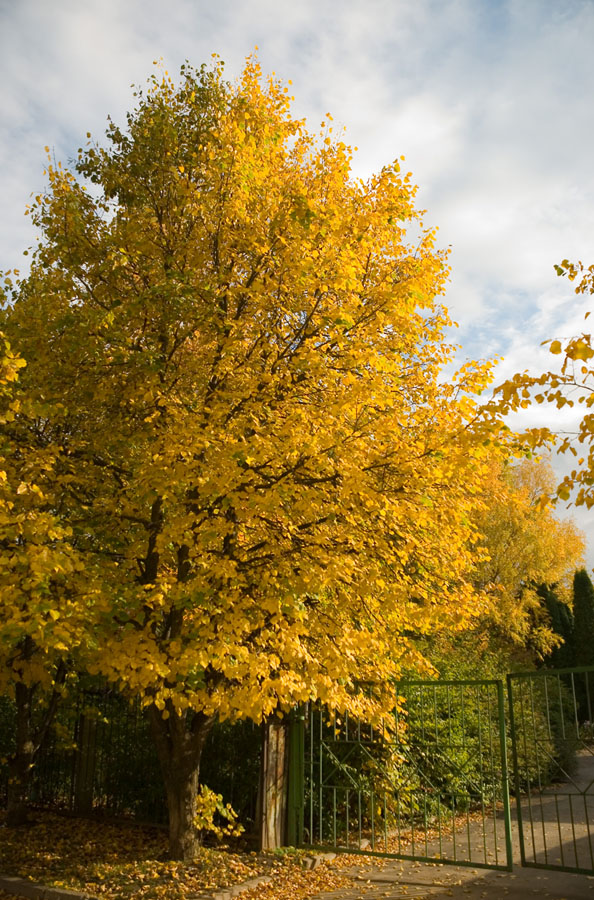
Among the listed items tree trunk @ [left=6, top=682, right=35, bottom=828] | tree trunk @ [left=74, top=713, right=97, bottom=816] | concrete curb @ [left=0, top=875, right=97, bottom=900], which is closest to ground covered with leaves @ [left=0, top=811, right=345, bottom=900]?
concrete curb @ [left=0, top=875, right=97, bottom=900]

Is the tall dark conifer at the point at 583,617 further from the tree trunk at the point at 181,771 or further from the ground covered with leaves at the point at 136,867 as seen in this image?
the tree trunk at the point at 181,771

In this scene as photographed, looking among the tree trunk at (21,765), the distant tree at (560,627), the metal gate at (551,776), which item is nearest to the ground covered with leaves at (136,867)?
the tree trunk at (21,765)

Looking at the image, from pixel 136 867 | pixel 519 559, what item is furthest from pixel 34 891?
pixel 519 559

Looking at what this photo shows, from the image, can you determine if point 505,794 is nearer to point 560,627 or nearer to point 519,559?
point 519,559

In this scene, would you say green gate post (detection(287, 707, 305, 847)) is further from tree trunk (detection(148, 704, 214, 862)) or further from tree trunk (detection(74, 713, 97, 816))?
tree trunk (detection(74, 713, 97, 816))

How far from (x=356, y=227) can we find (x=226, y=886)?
6.58 metres

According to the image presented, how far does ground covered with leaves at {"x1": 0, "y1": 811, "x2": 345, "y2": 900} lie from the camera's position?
6516 millimetres

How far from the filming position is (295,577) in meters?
6.32

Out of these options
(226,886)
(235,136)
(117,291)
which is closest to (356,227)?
(235,136)

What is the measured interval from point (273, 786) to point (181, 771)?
1223mm

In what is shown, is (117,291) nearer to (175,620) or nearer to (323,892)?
(175,620)

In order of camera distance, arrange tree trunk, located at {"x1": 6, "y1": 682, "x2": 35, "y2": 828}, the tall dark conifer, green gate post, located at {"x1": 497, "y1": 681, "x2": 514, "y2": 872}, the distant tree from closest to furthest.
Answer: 1. green gate post, located at {"x1": 497, "y1": 681, "x2": 514, "y2": 872}
2. tree trunk, located at {"x1": 6, "y1": 682, "x2": 35, "y2": 828}
3. the tall dark conifer
4. the distant tree

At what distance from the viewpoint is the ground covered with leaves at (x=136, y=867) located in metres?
6.52

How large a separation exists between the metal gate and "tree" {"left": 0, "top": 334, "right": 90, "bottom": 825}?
4106mm
